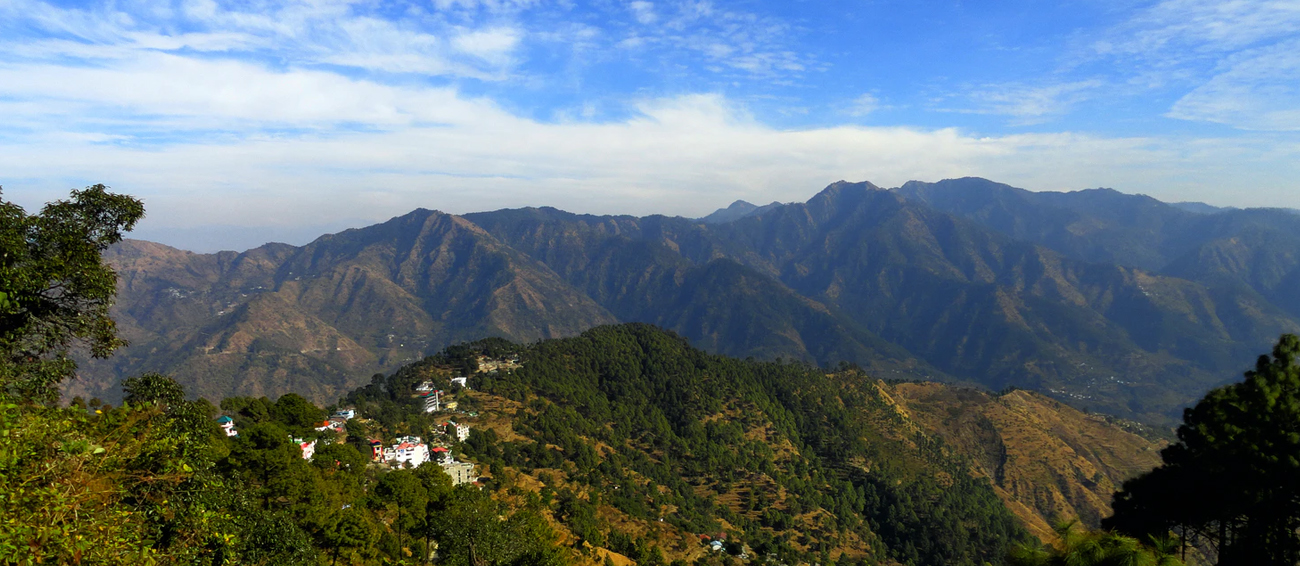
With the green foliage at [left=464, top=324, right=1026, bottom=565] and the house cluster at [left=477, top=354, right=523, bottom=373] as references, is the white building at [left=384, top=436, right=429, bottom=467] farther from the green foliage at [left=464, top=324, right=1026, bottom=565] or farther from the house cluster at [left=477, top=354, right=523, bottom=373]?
the house cluster at [left=477, top=354, right=523, bottom=373]

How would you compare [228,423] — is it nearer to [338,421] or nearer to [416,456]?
[416,456]

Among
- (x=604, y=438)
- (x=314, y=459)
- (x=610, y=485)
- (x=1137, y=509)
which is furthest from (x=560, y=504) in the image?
(x=1137, y=509)

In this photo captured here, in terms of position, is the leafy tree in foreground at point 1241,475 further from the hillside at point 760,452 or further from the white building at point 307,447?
the white building at point 307,447

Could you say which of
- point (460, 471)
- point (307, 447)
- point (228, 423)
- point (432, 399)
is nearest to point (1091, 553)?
point (307, 447)

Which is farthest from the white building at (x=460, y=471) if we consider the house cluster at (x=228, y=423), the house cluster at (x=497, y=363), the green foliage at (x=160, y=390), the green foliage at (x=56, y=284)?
the green foliage at (x=56, y=284)

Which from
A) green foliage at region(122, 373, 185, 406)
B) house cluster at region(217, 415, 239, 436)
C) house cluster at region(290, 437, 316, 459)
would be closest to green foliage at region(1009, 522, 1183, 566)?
green foliage at region(122, 373, 185, 406)

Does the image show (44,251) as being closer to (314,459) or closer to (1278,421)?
(314,459)

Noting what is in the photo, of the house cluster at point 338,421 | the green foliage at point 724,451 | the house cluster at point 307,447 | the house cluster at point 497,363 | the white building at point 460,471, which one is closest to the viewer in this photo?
the house cluster at point 307,447
